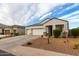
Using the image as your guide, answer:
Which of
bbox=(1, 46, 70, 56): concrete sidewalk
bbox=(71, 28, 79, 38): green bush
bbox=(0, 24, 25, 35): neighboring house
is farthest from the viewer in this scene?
bbox=(0, 24, 25, 35): neighboring house

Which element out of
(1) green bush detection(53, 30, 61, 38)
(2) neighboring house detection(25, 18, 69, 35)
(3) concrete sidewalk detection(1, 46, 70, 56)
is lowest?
(3) concrete sidewalk detection(1, 46, 70, 56)

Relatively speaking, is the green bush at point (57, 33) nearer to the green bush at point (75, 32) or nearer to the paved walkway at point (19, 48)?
the green bush at point (75, 32)

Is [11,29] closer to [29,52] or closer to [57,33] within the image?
[29,52]

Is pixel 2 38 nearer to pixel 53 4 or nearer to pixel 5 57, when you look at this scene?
pixel 5 57

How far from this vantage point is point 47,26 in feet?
26.3

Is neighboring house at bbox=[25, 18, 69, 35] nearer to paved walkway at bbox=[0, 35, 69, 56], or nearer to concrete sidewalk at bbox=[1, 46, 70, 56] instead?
paved walkway at bbox=[0, 35, 69, 56]

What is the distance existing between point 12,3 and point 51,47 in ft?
5.65

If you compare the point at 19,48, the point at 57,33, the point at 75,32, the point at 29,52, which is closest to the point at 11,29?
the point at 19,48

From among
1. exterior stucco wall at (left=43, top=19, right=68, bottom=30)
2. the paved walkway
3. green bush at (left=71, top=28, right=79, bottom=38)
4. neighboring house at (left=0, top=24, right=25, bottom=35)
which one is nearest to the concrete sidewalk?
the paved walkway

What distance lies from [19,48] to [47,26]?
106cm

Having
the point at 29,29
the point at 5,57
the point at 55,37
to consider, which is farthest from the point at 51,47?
the point at 5,57

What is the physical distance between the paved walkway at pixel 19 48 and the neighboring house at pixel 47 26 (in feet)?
0.65

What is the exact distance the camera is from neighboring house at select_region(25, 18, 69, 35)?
790cm

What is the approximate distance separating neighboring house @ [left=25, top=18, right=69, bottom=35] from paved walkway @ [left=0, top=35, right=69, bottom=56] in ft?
0.65
